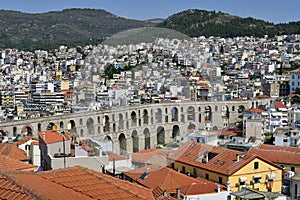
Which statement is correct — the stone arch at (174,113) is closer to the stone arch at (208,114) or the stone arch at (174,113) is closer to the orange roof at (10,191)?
the stone arch at (208,114)

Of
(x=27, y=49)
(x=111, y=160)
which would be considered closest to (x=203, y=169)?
(x=111, y=160)

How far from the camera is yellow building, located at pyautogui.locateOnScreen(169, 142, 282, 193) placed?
870 cm

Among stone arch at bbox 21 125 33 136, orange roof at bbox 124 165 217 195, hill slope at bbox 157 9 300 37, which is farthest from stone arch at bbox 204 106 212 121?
hill slope at bbox 157 9 300 37

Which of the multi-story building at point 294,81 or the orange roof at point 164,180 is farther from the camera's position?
the multi-story building at point 294,81

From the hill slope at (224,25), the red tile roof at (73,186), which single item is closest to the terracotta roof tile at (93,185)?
the red tile roof at (73,186)

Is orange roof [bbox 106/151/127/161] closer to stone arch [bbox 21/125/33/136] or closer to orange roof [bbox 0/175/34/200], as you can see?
orange roof [bbox 0/175/34/200]

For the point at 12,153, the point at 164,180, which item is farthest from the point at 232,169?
the point at 12,153

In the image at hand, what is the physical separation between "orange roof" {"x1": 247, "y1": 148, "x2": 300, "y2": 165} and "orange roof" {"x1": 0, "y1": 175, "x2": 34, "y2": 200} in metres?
8.03

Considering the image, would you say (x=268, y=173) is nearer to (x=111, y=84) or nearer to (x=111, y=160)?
(x=111, y=160)

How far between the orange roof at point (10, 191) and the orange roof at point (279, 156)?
26.3 feet

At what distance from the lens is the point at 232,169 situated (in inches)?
342

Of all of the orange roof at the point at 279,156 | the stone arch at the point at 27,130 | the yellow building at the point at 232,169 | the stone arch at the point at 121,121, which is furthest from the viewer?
the stone arch at the point at 27,130

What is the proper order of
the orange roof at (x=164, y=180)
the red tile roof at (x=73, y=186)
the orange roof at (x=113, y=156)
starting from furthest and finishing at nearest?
the orange roof at (x=113, y=156) → the orange roof at (x=164, y=180) → the red tile roof at (x=73, y=186)

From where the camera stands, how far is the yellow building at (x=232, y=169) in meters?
8.70
